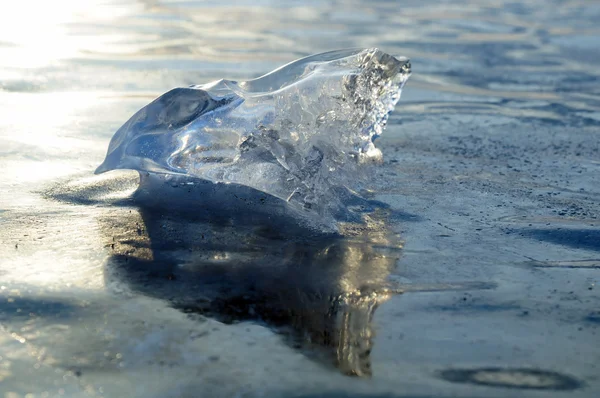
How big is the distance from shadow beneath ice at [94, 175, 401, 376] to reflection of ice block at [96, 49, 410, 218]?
0.12m

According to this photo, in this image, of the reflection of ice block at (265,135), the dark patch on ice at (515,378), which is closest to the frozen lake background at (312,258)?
the dark patch on ice at (515,378)

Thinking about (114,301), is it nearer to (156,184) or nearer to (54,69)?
(156,184)

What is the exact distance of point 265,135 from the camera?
3176 mm

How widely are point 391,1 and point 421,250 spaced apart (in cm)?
868

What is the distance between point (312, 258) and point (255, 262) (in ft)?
0.63

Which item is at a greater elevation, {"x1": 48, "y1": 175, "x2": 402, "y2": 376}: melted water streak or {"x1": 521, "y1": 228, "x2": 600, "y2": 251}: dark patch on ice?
{"x1": 521, "y1": 228, "x2": 600, "y2": 251}: dark patch on ice

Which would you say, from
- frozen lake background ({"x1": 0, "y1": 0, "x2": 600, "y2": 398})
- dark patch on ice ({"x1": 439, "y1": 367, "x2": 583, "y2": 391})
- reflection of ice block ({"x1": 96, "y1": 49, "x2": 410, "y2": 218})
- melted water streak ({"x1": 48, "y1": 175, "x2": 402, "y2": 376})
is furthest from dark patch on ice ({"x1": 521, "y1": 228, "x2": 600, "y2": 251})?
dark patch on ice ({"x1": 439, "y1": 367, "x2": 583, "y2": 391})

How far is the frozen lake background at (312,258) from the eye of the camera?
193 cm

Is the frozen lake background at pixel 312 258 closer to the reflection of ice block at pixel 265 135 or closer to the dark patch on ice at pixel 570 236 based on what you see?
the dark patch on ice at pixel 570 236

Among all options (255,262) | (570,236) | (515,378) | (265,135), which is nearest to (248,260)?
(255,262)

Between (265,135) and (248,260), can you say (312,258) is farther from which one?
(265,135)

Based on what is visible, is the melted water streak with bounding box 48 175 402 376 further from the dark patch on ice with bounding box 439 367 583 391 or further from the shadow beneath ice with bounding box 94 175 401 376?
the dark patch on ice with bounding box 439 367 583 391

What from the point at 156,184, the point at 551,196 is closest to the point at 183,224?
the point at 156,184

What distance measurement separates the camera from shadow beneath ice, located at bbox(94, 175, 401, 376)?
2197mm
